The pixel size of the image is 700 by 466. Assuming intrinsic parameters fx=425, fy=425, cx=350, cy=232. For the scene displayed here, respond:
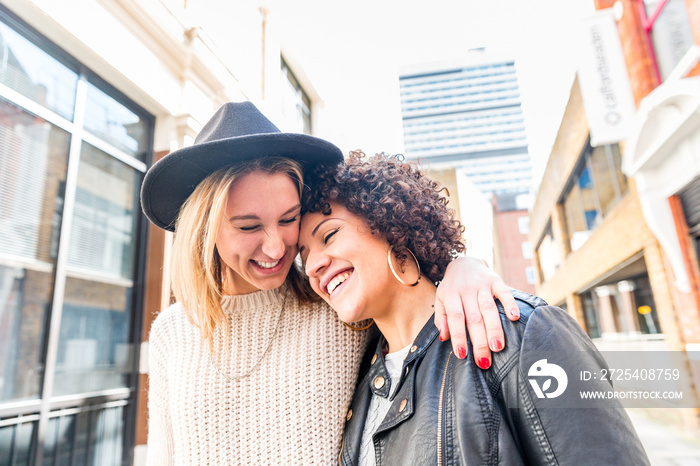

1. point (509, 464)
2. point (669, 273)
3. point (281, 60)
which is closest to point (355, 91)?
point (281, 60)

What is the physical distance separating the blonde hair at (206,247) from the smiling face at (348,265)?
0.15 meters

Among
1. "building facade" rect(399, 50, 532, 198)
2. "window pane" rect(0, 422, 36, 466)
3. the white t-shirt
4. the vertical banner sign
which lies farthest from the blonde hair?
the vertical banner sign

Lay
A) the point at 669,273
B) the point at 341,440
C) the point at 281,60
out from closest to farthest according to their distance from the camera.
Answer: the point at 341,440, the point at 669,273, the point at 281,60

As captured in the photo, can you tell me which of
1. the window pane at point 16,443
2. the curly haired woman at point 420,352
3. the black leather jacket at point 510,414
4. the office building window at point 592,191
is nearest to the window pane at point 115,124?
the window pane at point 16,443

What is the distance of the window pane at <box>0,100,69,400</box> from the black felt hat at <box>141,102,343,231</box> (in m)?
1.25

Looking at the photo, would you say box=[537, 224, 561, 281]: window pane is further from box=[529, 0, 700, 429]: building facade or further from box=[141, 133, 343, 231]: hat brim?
box=[141, 133, 343, 231]: hat brim

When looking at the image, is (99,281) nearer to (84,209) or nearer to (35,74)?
(84,209)

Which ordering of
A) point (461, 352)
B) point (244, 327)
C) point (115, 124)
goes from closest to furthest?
point (461, 352) < point (244, 327) < point (115, 124)

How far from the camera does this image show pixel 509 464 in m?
0.74

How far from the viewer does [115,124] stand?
113 inches

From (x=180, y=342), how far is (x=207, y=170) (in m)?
0.56

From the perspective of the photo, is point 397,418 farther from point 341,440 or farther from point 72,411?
point 72,411

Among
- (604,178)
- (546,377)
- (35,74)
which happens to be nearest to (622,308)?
(604,178)

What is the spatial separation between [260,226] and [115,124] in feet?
7.35
